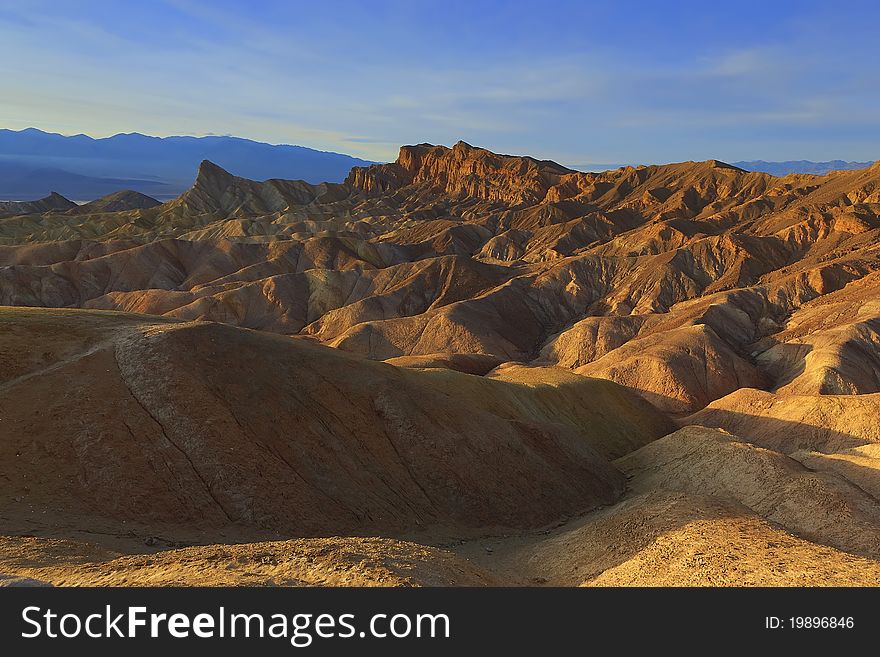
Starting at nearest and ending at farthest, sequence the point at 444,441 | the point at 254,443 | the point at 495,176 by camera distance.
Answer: the point at 254,443 → the point at 444,441 → the point at 495,176

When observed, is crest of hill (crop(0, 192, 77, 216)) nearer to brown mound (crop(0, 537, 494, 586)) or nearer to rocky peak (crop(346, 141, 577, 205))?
rocky peak (crop(346, 141, 577, 205))

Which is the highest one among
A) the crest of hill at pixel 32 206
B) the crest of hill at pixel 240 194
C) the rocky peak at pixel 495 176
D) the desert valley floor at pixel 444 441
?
the rocky peak at pixel 495 176

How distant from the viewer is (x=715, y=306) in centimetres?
7250

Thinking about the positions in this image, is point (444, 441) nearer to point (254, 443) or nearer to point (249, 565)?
point (254, 443)

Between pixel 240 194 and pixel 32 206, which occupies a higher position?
pixel 240 194

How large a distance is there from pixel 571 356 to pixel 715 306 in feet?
58.6

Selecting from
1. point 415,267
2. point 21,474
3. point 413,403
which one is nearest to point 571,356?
point 415,267

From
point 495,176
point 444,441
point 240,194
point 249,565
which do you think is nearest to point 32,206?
point 240,194

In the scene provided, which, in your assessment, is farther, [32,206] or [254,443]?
[32,206]

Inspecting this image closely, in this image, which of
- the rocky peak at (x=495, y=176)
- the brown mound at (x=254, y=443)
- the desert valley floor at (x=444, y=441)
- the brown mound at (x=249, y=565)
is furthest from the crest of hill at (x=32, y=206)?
the brown mound at (x=249, y=565)

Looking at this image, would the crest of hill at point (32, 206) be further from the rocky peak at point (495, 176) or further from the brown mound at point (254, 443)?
the brown mound at point (254, 443)

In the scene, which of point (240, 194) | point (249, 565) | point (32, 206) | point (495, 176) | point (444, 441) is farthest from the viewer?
point (495, 176)

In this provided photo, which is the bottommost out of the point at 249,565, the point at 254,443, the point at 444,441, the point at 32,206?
the point at 444,441

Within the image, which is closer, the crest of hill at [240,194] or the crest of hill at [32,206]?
the crest of hill at [240,194]
